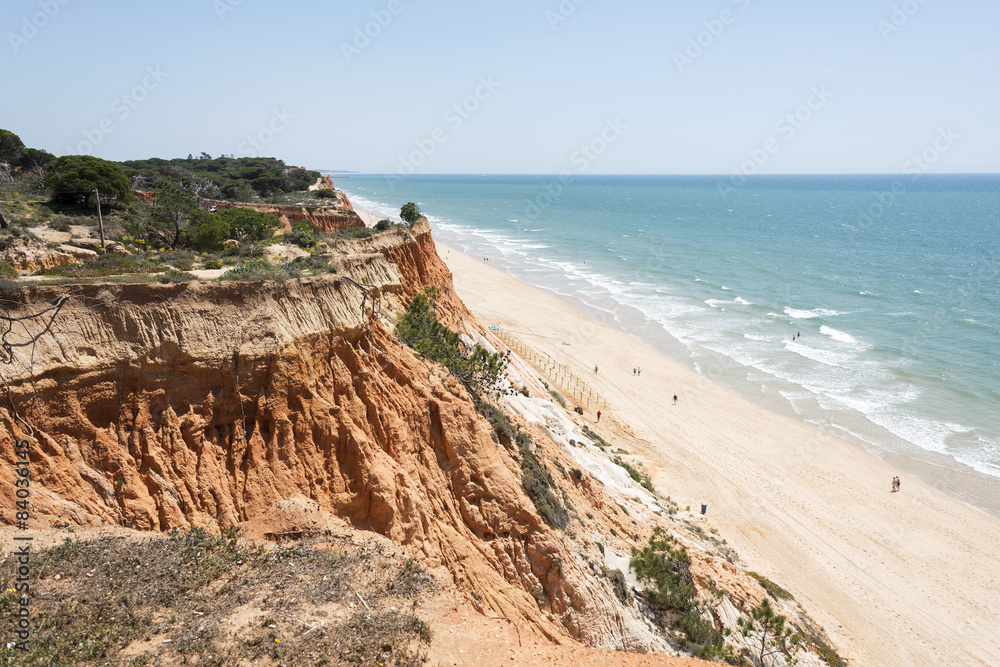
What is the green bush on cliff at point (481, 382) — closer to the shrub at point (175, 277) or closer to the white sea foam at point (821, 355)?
the shrub at point (175, 277)

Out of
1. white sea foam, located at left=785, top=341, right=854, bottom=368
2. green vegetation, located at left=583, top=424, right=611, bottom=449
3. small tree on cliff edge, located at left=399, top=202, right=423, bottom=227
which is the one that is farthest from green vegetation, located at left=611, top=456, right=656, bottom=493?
white sea foam, located at left=785, top=341, right=854, bottom=368

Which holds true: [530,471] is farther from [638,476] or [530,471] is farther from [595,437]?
[595,437]

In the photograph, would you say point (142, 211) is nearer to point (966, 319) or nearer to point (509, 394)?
point (509, 394)

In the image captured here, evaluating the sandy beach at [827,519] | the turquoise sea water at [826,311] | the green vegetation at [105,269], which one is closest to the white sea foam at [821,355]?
the turquoise sea water at [826,311]

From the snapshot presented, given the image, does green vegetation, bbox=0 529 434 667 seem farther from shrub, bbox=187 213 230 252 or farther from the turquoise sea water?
the turquoise sea water

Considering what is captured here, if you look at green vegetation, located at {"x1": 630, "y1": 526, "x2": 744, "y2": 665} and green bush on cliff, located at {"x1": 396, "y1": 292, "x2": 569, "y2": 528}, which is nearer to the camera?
green vegetation, located at {"x1": 630, "y1": 526, "x2": 744, "y2": 665}
